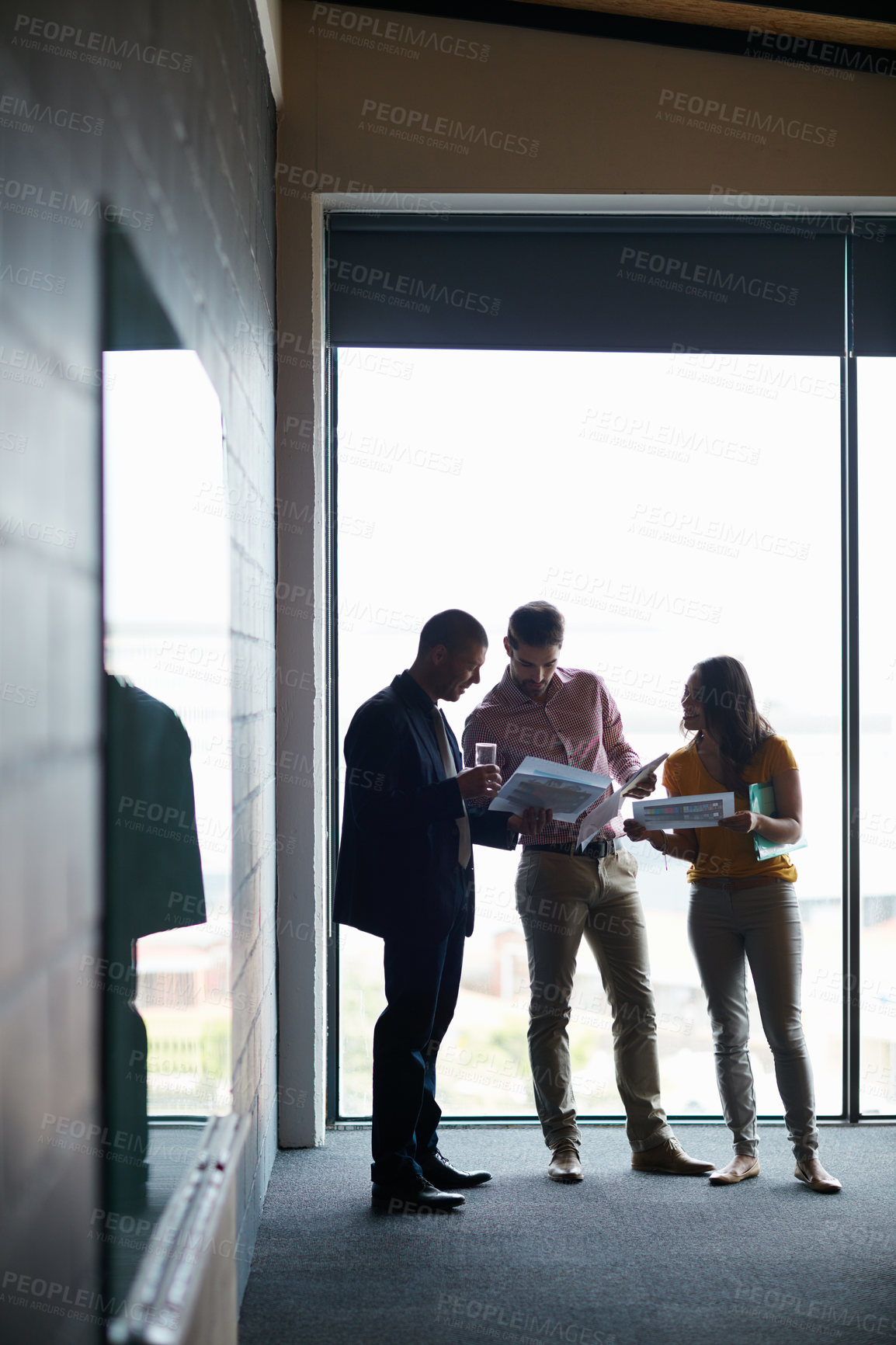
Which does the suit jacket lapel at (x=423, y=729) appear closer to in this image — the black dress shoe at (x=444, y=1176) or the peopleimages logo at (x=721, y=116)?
the black dress shoe at (x=444, y=1176)

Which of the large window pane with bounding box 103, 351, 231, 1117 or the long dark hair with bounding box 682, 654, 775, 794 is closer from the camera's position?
the large window pane with bounding box 103, 351, 231, 1117

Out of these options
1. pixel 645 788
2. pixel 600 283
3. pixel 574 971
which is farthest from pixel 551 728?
pixel 600 283

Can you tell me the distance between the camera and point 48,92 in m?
1.21

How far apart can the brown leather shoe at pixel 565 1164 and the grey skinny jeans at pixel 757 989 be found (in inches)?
18.7

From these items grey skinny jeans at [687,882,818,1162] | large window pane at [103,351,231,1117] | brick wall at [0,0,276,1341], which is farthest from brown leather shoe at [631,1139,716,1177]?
brick wall at [0,0,276,1341]

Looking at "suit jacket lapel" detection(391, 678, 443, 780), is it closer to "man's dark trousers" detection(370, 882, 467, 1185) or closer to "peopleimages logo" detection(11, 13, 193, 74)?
"man's dark trousers" detection(370, 882, 467, 1185)

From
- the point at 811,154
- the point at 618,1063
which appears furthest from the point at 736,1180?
the point at 811,154

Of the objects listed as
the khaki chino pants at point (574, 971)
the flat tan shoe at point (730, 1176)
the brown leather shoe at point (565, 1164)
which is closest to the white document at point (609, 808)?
the khaki chino pants at point (574, 971)

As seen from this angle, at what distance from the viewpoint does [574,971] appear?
3.34 m

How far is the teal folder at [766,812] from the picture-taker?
322 cm

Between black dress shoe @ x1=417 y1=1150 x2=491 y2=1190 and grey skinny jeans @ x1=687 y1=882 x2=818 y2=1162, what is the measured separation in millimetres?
783

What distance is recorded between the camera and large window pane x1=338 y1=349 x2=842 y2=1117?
153 inches

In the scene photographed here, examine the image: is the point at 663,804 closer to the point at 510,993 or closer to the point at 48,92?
the point at 510,993

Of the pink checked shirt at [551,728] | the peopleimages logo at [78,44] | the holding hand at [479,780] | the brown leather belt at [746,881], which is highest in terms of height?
the peopleimages logo at [78,44]
